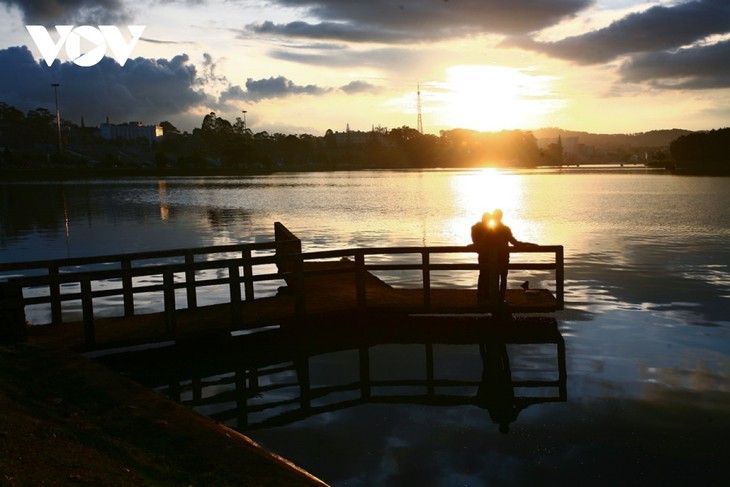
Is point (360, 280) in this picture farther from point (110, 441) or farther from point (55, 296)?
point (110, 441)

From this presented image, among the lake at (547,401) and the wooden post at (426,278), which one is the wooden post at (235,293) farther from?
the wooden post at (426,278)

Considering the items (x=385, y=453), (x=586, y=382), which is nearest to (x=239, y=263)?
(x=385, y=453)

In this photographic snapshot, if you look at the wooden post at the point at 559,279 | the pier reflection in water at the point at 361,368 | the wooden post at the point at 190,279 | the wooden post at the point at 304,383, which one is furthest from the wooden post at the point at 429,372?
the wooden post at the point at 190,279

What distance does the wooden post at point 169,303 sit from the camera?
13.5 meters

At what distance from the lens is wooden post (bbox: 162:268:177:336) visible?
1348 cm

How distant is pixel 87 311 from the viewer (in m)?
12.7

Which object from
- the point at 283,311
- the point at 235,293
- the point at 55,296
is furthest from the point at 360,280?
the point at 55,296

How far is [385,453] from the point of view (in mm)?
9250

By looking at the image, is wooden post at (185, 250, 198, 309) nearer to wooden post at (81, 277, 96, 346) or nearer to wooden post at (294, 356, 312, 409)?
wooden post at (81, 277, 96, 346)

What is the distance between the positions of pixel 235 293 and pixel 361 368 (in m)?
3.12

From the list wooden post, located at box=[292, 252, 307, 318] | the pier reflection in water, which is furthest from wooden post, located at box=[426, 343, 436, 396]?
wooden post, located at box=[292, 252, 307, 318]

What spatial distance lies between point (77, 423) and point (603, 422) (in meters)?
7.56

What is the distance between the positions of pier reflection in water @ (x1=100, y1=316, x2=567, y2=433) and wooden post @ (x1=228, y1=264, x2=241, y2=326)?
32.8 inches

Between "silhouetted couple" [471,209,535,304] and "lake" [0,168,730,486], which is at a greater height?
"silhouetted couple" [471,209,535,304]
